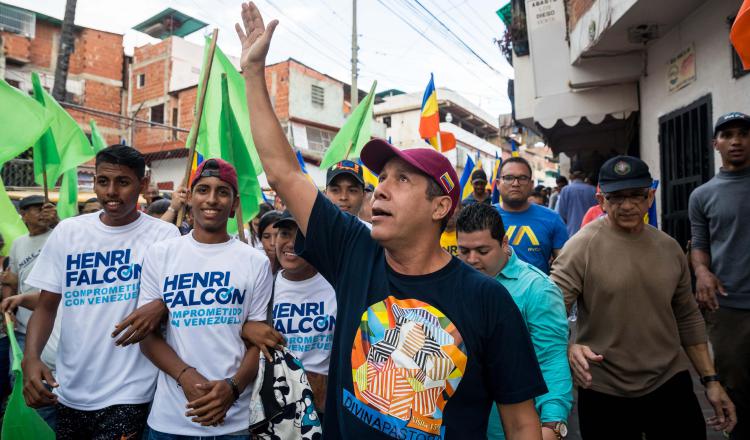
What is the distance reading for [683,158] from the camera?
6371 mm

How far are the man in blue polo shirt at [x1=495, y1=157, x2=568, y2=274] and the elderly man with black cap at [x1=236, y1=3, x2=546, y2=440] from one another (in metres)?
2.81

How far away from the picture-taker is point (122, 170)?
293 centimetres

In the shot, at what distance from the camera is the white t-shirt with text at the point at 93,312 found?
2.66m

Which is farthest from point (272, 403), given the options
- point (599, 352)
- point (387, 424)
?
point (599, 352)

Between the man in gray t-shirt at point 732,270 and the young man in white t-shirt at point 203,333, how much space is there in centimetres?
289

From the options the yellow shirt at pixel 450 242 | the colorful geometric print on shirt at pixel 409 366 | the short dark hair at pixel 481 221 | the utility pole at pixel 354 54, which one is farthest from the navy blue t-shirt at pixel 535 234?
the utility pole at pixel 354 54

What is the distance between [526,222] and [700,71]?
3137 mm

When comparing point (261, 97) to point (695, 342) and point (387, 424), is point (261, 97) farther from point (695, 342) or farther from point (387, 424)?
point (695, 342)

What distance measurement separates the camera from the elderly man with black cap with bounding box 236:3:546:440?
1.62m

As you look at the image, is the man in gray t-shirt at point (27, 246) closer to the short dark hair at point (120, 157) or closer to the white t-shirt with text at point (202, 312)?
the short dark hair at point (120, 157)

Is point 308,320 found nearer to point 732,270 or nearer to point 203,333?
point 203,333

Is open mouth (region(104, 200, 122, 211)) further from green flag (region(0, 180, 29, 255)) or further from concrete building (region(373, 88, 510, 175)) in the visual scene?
concrete building (region(373, 88, 510, 175))

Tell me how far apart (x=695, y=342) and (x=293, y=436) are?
7.51 ft

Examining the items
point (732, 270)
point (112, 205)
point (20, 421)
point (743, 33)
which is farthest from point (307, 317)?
point (732, 270)
